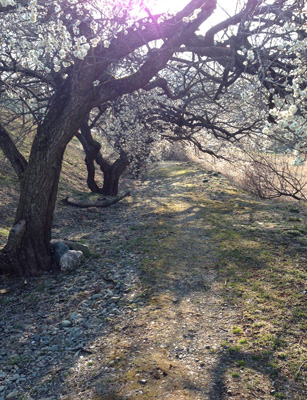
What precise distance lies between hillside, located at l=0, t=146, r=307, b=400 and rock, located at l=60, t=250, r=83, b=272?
0.19 metres

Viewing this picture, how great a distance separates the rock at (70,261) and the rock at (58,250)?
0.51 ft

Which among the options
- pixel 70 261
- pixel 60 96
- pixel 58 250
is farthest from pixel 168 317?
pixel 60 96

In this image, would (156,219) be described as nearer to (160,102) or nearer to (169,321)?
(160,102)

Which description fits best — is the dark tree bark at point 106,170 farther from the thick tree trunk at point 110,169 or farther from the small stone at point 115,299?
the small stone at point 115,299

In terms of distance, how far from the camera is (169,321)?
216 inches

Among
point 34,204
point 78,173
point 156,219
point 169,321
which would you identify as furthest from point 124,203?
point 169,321

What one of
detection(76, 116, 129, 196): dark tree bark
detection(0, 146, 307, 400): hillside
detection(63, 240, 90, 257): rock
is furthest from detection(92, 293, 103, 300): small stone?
detection(76, 116, 129, 196): dark tree bark

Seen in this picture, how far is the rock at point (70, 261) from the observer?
25.4 ft

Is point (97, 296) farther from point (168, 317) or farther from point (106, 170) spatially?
point (106, 170)

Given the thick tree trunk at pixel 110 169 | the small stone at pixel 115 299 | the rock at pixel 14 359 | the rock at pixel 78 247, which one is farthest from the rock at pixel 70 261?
the thick tree trunk at pixel 110 169

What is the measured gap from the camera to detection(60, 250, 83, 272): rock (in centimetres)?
773

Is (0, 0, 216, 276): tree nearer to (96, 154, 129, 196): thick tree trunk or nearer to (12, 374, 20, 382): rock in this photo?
(12, 374, 20, 382): rock

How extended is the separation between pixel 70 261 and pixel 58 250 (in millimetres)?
486

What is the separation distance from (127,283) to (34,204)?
257 centimetres
